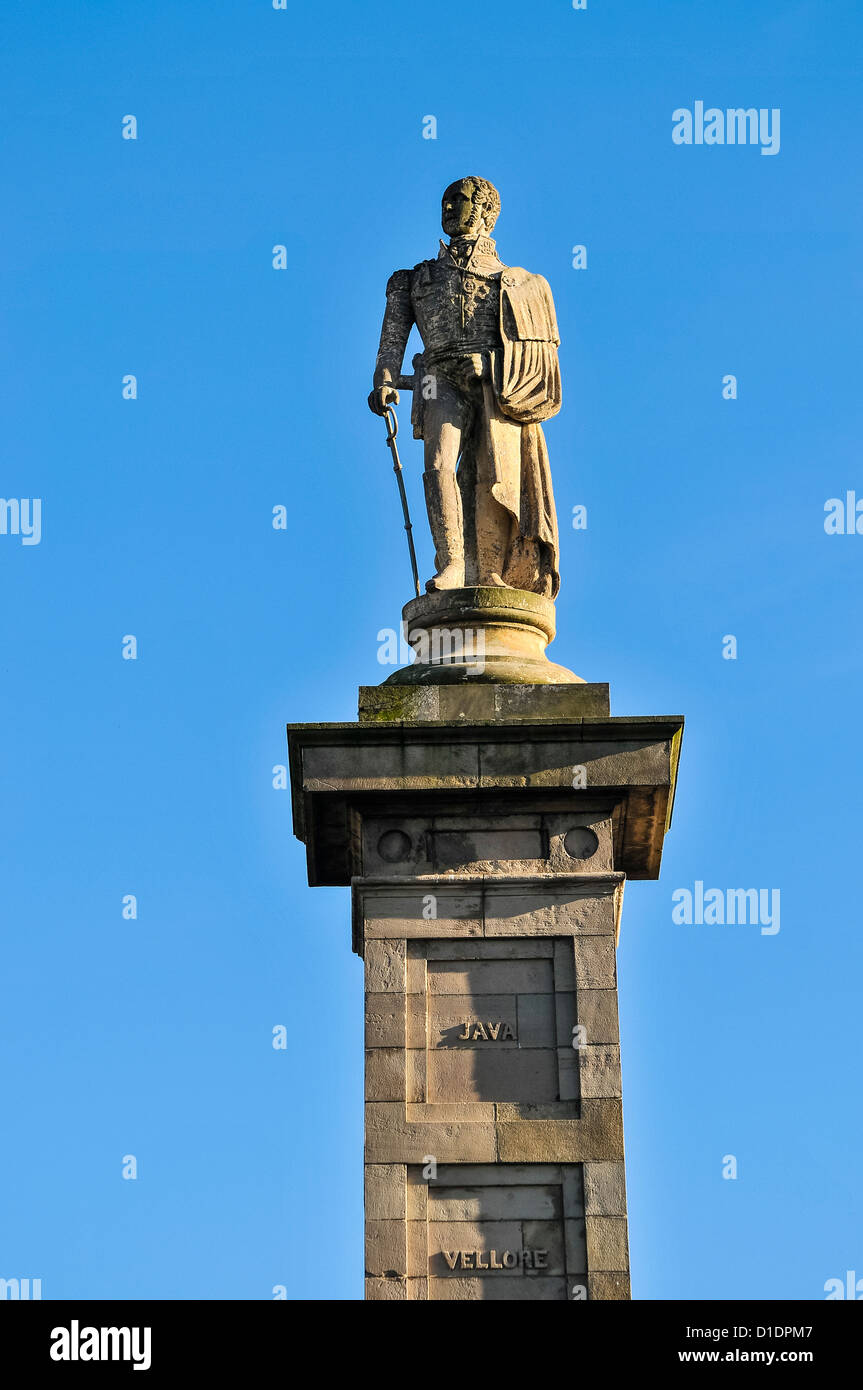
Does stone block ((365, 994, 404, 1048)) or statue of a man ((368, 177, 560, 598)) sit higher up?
statue of a man ((368, 177, 560, 598))

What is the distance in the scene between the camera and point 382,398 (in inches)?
875

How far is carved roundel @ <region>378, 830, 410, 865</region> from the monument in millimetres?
28

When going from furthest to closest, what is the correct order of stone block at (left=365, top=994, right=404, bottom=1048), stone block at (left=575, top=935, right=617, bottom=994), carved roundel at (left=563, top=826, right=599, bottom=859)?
carved roundel at (left=563, top=826, right=599, bottom=859) < stone block at (left=575, top=935, right=617, bottom=994) < stone block at (left=365, top=994, right=404, bottom=1048)

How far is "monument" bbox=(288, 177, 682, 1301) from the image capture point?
60.4ft

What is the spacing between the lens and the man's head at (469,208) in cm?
2252

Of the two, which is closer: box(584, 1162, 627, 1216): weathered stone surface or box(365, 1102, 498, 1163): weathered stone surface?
box(584, 1162, 627, 1216): weathered stone surface

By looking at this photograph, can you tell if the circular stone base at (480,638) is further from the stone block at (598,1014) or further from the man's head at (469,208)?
the man's head at (469,208)

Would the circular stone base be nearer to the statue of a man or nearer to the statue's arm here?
the statue of a man

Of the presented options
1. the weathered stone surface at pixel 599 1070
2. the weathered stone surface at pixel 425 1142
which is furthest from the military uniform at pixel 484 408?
the weathered stone surface at pixel 425 1142

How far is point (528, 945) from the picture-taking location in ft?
63.8

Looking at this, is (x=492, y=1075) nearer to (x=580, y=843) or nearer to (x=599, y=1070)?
(x=599, y=1070)

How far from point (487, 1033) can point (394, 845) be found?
1.92 metres

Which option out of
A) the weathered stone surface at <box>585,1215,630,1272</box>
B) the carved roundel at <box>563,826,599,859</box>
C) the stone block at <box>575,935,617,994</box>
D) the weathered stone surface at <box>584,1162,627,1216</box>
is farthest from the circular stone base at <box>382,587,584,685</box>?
the weathered stone surface at <box>585,1215,630,1272</box>
